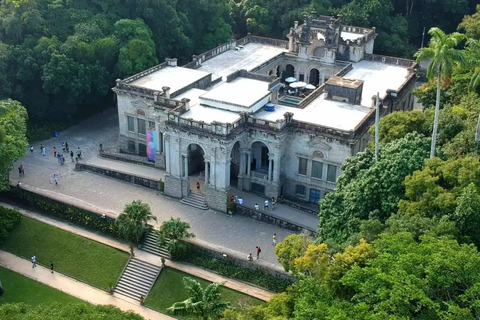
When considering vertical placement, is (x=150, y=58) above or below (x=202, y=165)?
above

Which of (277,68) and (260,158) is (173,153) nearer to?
(260,158)

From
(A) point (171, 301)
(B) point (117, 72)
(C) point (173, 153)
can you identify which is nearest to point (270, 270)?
(A) point (171, 301)

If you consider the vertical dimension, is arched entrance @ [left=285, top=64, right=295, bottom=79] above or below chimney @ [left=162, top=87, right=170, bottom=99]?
below

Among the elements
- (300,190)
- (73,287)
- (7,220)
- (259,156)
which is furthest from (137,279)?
(300,190)

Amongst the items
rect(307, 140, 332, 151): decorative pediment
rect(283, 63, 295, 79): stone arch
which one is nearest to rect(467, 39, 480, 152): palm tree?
rect(307, 140, 332, 151): decorative pediment

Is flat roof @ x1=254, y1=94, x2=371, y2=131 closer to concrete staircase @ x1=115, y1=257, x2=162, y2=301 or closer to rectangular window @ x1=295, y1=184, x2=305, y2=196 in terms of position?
rectangular window @ x1=295, y1=184, x2=305, y2=196

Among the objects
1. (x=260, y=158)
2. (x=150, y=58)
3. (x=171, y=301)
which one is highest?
(x=150, y=58)

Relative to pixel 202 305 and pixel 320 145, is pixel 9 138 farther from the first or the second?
pixel 320 145
